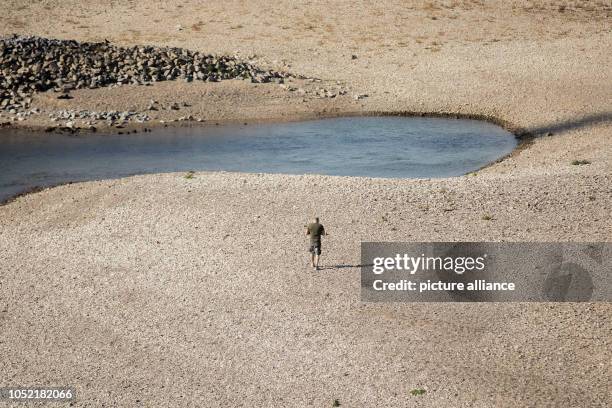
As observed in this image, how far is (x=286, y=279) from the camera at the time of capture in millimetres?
Answer: 24234

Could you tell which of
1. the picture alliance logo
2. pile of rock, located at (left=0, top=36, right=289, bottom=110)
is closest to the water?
pile of rock, located at (left=0, top=36, right=289, bottom=110)

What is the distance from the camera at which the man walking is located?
24.3 m

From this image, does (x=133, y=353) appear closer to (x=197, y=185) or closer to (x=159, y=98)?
(x=197, y=185)

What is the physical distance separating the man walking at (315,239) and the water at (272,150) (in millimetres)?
13029

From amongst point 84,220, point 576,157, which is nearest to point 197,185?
point 84,220

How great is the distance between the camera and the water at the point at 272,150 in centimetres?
3812

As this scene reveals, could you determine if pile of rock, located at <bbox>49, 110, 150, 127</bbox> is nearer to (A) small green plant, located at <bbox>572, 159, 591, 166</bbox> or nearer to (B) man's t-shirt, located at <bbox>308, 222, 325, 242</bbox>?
(A) small green plant, located at <bbox>572, 159, 591, 166</bbox>

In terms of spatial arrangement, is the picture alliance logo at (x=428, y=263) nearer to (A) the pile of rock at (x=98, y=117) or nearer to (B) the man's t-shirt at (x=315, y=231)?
(B) the man's t-shirt at (x=315, y=231)

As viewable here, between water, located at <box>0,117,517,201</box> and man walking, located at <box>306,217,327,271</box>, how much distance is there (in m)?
13.0

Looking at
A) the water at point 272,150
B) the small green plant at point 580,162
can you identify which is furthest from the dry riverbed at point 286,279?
the water at point 272,150

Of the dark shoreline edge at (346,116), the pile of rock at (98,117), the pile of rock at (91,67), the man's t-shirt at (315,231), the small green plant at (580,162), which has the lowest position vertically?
the dark shoreline edge at (346,116)

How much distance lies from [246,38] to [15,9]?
59.9ft

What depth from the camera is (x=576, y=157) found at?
37.5 metres

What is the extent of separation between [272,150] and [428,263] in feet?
57.0
